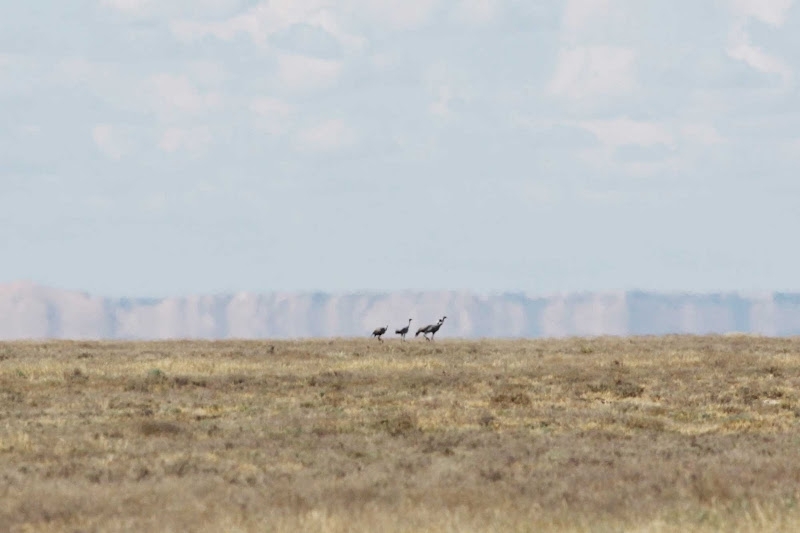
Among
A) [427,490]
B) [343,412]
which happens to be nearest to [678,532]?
[427,490]

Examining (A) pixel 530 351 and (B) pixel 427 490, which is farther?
(A) pixel 530 351

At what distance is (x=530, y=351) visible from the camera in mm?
48688

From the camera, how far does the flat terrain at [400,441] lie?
15.6 m

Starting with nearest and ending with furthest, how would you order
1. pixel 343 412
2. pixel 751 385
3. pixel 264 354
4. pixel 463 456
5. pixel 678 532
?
1. pixel 678 532
2. pixel 463 456
3. pixel 343 412
4. pixel 751 385
5. pixel 264 354

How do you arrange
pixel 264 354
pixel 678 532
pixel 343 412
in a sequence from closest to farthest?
1. pixel 678 532
2. pixel 343 412
3. pixel 264 354

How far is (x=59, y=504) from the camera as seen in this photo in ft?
53.7

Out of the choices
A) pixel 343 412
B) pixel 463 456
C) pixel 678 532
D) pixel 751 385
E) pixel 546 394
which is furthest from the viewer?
pixel 751 385

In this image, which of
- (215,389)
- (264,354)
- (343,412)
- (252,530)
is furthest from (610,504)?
(264,354)

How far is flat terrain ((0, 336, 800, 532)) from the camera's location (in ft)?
51.3

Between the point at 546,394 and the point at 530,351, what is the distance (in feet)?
50.3

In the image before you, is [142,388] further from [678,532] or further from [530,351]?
[678,532]

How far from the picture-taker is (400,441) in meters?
24.0

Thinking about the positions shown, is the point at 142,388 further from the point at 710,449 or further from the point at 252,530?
the point at 252,530

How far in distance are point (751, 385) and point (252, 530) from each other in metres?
24.5
